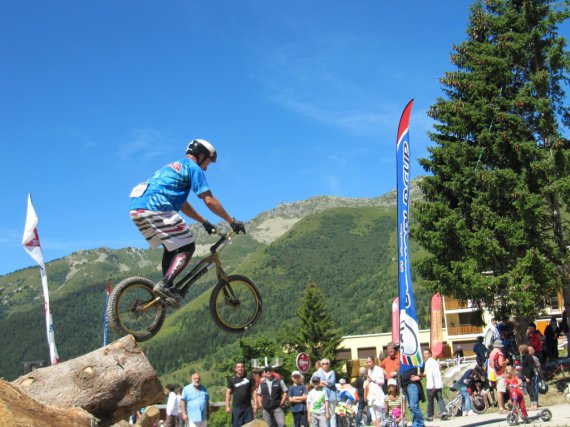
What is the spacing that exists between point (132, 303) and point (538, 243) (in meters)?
20.1

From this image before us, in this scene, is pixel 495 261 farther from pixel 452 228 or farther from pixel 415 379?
pixel 415 379

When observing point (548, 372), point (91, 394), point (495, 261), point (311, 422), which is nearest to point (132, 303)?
point (91, 394)

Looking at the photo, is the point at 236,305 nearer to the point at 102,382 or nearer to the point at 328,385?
the point at 102,382

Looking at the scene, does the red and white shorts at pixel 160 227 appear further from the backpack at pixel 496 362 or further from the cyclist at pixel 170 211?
the backpack at pixel 496 362

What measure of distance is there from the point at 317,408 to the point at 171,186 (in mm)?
7949

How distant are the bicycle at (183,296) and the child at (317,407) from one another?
17.9ft

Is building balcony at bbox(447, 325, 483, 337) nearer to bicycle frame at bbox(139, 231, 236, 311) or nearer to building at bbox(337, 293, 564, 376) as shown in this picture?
building at bbox(337, 293, 564, 376)

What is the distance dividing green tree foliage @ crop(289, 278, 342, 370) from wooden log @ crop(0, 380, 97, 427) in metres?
66.9

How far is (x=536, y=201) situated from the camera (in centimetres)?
2327

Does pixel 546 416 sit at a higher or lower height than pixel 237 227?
lower

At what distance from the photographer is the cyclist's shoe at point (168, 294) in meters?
8.34

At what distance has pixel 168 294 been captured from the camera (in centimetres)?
840

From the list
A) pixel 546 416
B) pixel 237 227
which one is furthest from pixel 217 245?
pixel 546 416

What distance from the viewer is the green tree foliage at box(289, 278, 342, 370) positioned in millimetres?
73000
